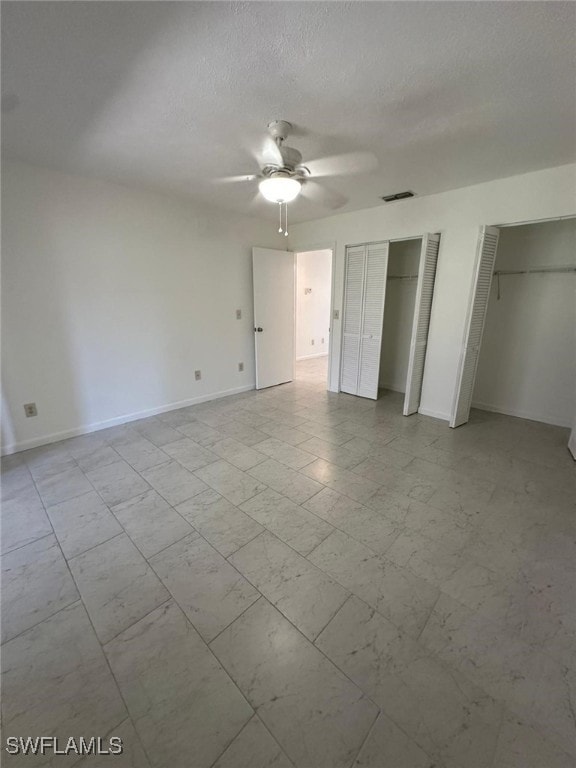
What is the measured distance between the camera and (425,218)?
134 inches

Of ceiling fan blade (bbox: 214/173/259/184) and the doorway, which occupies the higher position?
ceiling fan blade (bbox: 214/173/259/184)

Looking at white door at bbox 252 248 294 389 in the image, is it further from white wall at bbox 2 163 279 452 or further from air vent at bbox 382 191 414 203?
air vent at bbox 382 191 414 203

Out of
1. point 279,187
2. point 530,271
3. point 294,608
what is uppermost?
point 279,187

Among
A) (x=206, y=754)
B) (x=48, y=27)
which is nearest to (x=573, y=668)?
(x=206, y=754)

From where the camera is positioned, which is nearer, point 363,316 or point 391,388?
point 363,316

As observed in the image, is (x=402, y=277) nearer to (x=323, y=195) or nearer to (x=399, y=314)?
(x=399, y=314)

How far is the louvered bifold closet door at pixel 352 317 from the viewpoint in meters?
4.05

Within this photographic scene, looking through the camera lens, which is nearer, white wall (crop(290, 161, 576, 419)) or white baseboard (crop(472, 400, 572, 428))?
white wall (crop(290, 161, 576, 419))

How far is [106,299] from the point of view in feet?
10.4

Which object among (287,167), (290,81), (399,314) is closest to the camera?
(290,81)

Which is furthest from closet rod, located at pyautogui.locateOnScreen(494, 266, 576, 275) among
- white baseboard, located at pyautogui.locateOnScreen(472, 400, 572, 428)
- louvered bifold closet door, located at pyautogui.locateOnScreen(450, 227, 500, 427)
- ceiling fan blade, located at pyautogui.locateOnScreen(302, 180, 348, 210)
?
ceiling fan blade, located at pyautogui.locateOnScreen(302, 180, 348, 210)

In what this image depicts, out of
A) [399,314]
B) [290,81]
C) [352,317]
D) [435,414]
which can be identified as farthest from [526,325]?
[290,81]

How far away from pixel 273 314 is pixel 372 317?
149cm

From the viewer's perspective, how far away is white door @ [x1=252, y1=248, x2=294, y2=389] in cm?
443
